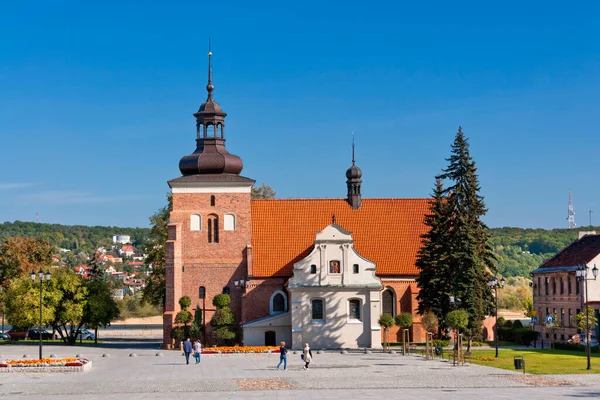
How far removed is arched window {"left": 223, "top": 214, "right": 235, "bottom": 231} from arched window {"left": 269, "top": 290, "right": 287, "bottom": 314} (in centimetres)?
594

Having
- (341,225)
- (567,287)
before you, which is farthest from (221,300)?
(567,287)

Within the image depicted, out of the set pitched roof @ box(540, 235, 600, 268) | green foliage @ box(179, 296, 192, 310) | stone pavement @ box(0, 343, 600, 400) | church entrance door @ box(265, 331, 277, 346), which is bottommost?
stone pavement @ box(0, 343, 600, 400)

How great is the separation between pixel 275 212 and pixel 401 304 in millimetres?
11943

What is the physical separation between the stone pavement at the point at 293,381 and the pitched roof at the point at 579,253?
2219 centimetres

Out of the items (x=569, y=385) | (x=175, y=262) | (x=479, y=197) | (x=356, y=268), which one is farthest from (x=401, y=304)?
(x=569, y=385)

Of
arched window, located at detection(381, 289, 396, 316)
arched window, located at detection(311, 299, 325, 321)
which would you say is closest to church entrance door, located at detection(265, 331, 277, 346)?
arched window, located at detection(311, 299, 325, 321)

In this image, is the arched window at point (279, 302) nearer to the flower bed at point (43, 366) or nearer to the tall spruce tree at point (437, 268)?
the tall spruce tree at point (437, 268)

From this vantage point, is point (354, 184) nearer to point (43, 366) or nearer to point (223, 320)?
point (223, 320)

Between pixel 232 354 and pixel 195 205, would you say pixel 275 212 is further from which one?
pixel 232 354

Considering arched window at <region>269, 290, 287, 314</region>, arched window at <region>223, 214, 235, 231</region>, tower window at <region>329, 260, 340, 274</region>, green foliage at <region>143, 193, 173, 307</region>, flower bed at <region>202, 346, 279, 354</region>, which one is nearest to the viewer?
flower bed at <region>202, 346, 279, 354</region>

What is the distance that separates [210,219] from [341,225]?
32.6 feet

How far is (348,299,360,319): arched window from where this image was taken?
2525 inches

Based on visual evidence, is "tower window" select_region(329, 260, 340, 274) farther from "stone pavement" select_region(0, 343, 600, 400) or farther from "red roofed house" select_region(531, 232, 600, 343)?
"red roofed house" select_region(531, 232, 600, 343)

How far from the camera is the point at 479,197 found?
2365 inches
